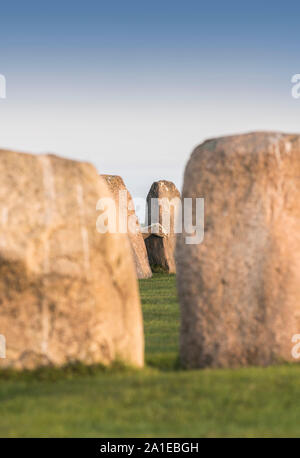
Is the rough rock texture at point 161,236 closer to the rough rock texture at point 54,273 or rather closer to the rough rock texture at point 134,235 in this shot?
the rough rock texture at point 134,235

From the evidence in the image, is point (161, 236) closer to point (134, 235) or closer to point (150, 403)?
point (134, 235)

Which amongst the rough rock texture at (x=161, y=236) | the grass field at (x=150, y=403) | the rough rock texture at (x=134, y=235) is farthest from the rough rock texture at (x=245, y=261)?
the rough rock texture at (x=161, y=236)

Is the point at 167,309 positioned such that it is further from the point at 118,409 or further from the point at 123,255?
the point at 118,409

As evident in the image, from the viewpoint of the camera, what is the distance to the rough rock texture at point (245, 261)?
881 centimetres

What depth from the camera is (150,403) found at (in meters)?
6.70

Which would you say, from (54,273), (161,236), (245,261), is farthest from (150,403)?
(161,236)

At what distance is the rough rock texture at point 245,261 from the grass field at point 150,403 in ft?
2.73

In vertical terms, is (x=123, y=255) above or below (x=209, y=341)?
above

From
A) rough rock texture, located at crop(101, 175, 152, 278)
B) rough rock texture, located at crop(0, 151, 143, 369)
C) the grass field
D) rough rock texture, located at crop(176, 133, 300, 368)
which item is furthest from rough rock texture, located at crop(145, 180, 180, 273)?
the grass field

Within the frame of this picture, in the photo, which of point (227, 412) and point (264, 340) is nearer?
point (227, 412)

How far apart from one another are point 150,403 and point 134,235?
64.9 feet
